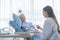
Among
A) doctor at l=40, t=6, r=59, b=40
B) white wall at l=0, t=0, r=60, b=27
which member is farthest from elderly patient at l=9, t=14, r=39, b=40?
doctor at l=40, t=6, r=59, b=40

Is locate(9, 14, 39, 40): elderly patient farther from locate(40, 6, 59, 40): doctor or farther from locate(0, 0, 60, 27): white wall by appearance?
locate(40, 6, 59, 40): doctor

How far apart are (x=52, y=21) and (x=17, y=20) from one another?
1792mm

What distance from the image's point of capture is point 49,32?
83.4 inches

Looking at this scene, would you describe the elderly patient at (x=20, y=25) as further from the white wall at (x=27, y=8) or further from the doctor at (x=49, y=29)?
the doctor at (x=49, y=29)

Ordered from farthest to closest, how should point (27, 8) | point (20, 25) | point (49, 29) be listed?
point (27, 8), point (20, 25), point (49, 29)

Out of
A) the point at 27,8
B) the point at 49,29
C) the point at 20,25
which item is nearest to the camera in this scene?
the point at 49,29

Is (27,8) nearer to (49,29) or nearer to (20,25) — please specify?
(20,25)

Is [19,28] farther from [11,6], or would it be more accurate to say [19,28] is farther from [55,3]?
[55,3]

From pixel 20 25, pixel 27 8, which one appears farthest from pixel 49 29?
pixel 27 8

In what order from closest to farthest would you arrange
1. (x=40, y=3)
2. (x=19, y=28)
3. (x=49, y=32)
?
(x=49, y=32) → (x=19, y=28) → (x=40, y=3)

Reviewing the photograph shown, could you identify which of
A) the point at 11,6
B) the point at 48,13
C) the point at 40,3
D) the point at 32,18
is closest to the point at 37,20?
the point at 32,18

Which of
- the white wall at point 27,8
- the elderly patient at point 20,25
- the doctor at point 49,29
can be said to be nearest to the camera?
the doctor at point 49,29

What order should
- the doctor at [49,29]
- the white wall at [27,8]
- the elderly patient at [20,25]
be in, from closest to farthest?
the doctor at [49,29], the elderly patient at [20,25], the white wall at [27,8]

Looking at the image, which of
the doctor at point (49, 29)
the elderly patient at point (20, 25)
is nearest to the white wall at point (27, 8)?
the elderly patient at point (20, 25)
